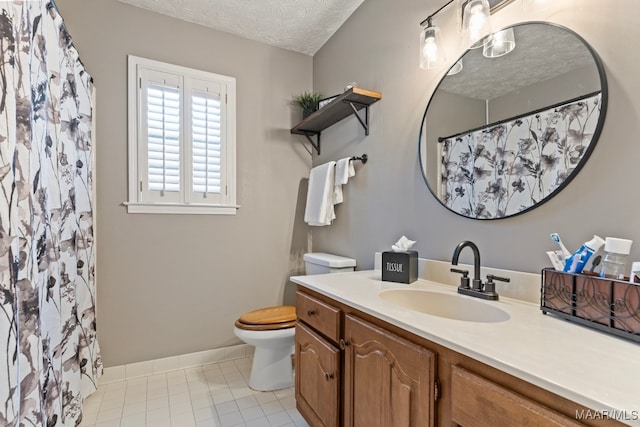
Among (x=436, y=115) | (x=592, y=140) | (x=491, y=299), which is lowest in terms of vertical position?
(x=491, y=299)

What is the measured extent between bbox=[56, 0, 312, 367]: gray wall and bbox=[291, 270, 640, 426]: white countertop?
1.59 metres

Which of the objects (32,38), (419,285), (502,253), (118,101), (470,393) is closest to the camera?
(470,393)

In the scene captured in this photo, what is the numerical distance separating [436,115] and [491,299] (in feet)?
2.90

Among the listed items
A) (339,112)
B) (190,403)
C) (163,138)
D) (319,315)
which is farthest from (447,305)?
(163,138)

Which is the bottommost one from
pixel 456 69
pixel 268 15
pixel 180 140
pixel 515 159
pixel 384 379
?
pixel 384 379

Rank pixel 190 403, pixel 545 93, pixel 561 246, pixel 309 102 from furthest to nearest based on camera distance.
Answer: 1. pixel 309 102
2. pixel 190 403
3. pixel 545 93
4. pixel 561 246

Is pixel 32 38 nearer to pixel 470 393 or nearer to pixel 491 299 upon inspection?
pixel 470 393

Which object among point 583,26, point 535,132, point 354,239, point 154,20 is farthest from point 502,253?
point 154,20

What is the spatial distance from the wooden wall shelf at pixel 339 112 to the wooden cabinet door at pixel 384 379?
1.30 m

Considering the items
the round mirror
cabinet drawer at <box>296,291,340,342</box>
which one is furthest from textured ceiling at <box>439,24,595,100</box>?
cabinet drawer at <box>296,291,340,342</box>

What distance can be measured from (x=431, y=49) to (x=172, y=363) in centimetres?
256

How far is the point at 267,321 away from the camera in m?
1.95

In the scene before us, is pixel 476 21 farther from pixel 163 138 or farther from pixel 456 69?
pixel 163 138

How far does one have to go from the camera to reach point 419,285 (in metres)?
1.42
